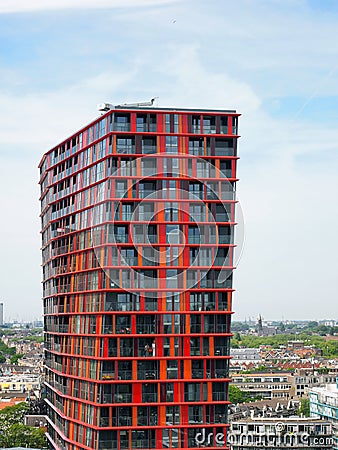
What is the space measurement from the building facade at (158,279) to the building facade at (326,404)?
116 ft

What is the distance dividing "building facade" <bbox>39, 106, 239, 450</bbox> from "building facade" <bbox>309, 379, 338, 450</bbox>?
35.3 meters

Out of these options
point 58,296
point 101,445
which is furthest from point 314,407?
point 101,445

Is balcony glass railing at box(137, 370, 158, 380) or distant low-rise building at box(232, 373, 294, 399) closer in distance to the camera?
balcony glass railing at box(137, 370, 158, 380)

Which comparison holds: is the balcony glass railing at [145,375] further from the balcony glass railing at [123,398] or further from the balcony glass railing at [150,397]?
the balcony glass railing at [123,398]

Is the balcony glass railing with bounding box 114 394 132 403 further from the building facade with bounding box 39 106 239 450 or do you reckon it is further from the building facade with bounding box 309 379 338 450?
the building facade with bounding box 309 379 338 450

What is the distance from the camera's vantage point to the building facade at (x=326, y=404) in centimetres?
9131

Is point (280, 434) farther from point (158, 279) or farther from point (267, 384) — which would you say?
point (267, 384)

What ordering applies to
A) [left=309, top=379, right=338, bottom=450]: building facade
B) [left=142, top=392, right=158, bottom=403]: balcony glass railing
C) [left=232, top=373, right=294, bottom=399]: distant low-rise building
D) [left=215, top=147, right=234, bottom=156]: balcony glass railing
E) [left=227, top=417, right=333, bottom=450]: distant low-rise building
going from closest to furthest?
1. [left=142, top=392, right=158, bottom=403]: balcony glass railing
2. [left=215, top=147, right=234, bottom=156]: balcony glass railing
3. [left=227, top=417, right=333, bottom=450]: distant low-rise building
4. [left=309, top=379, right=338, bottom=450]: building facade
5. [left=232, top=373, right=294, bottom=399]: distant low-rise building

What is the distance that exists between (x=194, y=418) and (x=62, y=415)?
11624 millimetres

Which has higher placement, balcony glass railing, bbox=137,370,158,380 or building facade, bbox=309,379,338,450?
balcony glass railing, bbox=137,370,158,380

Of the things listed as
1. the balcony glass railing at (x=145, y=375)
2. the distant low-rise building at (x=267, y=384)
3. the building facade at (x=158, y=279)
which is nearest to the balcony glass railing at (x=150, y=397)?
the building facade at (x=158, y=279)

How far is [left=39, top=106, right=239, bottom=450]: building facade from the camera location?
54562 mm

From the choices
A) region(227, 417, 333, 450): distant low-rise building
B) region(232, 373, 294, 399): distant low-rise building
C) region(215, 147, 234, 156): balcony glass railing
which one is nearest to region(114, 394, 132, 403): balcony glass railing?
region(215, 147, 234, 156): balcony glass railing

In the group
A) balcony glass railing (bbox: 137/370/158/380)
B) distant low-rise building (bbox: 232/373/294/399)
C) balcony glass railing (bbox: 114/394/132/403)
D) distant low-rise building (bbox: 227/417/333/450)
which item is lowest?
distant low-rise building (bbox: 232/373/294/399)
